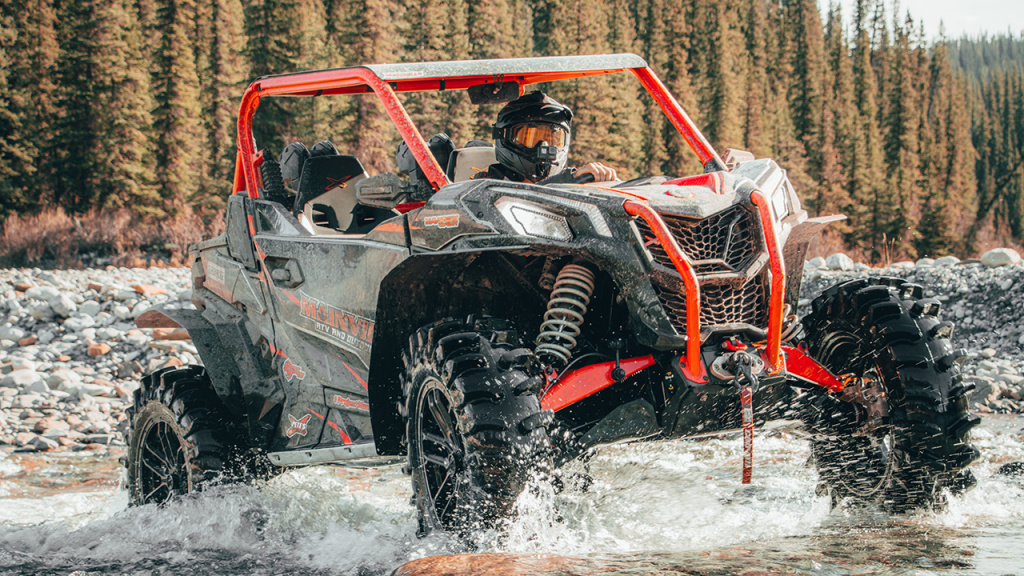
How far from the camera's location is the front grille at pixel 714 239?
11.2ft

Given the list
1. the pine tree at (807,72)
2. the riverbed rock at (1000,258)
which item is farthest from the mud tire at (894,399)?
the pine tree at (807,72)

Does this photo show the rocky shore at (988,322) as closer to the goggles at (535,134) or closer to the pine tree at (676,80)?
the goggles at (535,134)

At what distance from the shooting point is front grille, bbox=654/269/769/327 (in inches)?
134

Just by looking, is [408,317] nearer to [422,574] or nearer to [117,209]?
[422,574]

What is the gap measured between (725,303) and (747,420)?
0.45 m

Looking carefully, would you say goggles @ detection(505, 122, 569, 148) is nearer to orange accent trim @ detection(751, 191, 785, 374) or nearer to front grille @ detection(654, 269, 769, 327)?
orange accent trim @ detection(751, 191, 785, 374)

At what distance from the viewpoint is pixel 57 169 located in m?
38.0

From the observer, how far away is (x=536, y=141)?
4.93 metres

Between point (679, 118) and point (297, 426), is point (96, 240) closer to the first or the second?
point (297, 426)

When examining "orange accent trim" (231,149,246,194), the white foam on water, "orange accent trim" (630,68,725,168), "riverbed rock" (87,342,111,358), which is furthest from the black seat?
"riverbed rock" (87,342,111,358)

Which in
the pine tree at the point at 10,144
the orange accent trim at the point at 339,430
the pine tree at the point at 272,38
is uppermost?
the pine tree at the point at 272,38

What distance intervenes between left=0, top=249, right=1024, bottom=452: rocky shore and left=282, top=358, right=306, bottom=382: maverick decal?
15.2 feet

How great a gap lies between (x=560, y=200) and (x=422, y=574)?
142 cm

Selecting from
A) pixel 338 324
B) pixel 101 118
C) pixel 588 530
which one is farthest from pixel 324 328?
pixel 101 118
